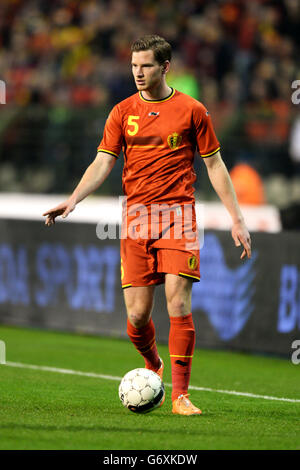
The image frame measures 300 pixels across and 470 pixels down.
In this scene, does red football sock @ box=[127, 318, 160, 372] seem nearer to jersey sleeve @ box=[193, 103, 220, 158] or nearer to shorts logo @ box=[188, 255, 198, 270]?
shorts logo @ box=[188, 255, 198, 270]

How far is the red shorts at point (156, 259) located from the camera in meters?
6.39

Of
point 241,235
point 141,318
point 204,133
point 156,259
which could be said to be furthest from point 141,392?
point 204,133

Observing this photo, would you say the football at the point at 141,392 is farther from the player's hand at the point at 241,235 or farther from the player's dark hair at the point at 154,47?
the player's dark hair at the point at 154,47

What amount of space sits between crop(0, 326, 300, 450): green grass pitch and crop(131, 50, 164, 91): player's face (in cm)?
213

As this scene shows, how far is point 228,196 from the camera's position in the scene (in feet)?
21.3

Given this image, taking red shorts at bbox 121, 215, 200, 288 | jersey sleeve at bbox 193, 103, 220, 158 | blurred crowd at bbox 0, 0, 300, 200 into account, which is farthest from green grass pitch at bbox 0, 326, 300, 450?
blurred crowd at bbox 0, 0, 300, 200

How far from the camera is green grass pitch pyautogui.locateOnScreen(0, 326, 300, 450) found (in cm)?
534

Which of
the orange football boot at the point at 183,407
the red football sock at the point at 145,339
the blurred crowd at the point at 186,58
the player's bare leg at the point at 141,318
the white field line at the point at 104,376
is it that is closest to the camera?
the orange football boot at the point at 183,407

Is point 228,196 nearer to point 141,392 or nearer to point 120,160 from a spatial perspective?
point 141,392

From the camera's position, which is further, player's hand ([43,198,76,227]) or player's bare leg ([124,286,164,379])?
player's bare leg ([124,286,164,379])

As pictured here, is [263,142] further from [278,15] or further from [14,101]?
[14,101]

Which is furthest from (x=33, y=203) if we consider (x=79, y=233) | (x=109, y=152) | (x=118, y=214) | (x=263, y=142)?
(x=109, y=152)

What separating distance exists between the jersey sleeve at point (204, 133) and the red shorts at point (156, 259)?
19.0 inches

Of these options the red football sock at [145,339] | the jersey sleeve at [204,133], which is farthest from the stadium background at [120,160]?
the jersey sleeve at [204,133]
